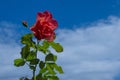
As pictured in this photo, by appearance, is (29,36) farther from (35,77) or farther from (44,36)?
(35,77)

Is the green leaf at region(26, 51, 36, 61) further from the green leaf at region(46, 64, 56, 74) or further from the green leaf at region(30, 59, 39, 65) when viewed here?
the green leaf at region(46, 64, 56, 74)

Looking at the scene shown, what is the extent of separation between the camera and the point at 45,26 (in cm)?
386

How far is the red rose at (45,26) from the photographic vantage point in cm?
378

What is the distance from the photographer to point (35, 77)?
376cm

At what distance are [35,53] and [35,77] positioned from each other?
0.36 m

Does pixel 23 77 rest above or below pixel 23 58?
below

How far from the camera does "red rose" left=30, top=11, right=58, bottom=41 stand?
378cm

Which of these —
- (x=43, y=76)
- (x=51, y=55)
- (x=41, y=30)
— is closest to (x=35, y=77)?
(x=43, y=76)

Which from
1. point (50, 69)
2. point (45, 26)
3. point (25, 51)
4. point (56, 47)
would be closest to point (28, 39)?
point (25, 51)

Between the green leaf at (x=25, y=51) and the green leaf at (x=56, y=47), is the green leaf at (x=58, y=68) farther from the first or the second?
the green leaf at (x=25, y=51)

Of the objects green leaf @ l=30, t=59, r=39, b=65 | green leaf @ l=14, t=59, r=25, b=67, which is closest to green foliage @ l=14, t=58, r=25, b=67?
green leaf @ l=14, t=59, r=25, b=67

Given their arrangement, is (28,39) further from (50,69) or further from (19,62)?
(50,69)

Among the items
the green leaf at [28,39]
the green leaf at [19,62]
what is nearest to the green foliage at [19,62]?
the green leaf at [19,62]

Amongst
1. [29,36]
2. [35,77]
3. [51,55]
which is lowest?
[35,77]
